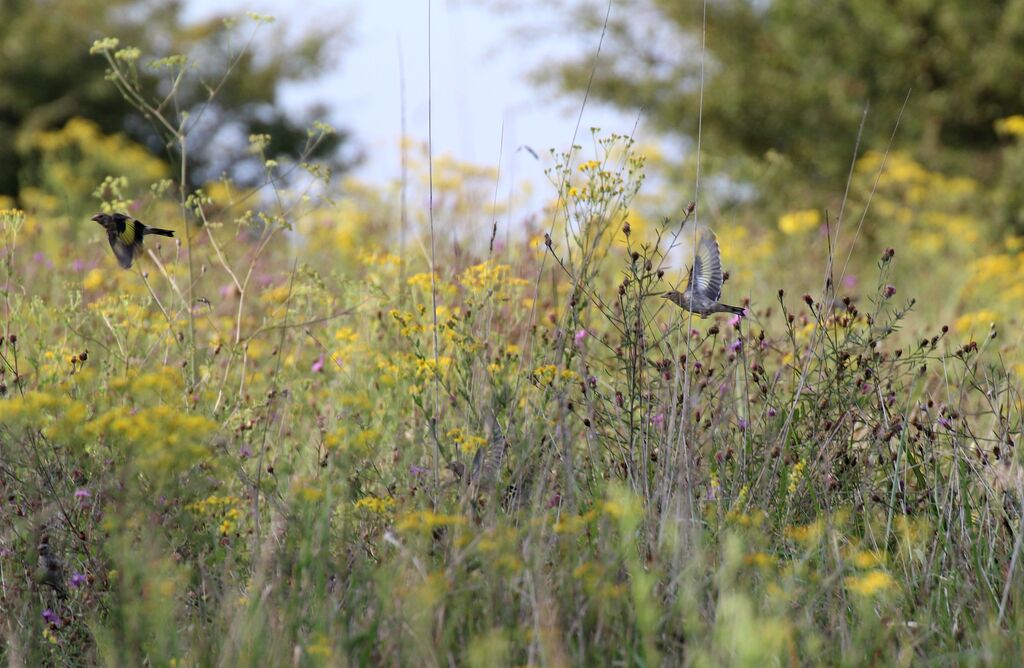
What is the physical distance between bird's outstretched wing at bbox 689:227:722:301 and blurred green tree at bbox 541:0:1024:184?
235 inches

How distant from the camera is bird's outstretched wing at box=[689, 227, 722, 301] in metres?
2.80

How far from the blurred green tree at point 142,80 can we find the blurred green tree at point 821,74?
3.31 meters

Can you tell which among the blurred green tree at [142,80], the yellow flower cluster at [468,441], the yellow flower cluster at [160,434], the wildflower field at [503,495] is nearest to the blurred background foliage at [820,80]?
the blurred green tree at [142,80]

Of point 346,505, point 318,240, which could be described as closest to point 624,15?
point 318,240

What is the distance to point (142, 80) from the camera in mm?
12922

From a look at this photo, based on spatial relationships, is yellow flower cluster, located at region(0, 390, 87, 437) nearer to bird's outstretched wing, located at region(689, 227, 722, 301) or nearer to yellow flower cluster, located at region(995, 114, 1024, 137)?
bird's outstretched wing, located at region(689, 227, 722, 301)

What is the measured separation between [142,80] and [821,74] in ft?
25.5

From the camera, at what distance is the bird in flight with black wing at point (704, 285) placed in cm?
267

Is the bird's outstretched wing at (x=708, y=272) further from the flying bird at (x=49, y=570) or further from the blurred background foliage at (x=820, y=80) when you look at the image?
the blurred background foliage at (x=820, y=80)

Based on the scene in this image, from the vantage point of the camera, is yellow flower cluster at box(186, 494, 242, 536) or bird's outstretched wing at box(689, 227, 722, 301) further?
bird's outstretched wing at box(689, 227, 722, 301)

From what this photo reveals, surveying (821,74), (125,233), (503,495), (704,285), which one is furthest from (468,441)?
(821,74)

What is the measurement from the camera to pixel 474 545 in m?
2.02

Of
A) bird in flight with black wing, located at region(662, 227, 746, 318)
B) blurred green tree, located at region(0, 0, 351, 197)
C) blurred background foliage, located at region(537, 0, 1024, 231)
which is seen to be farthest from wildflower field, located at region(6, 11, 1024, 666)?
blurred green tree, located at region(0, 0, 351, 197)

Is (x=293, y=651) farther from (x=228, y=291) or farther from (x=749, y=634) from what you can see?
→ (x=228, y=291)
